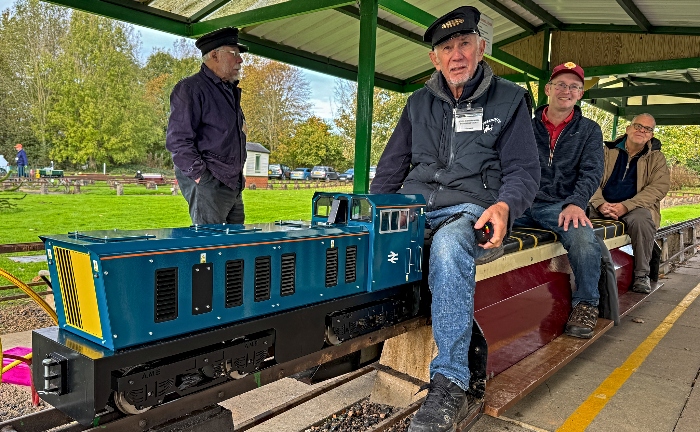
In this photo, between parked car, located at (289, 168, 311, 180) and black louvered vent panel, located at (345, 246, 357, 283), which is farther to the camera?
parked car, located at (289, 168, 311, 180)

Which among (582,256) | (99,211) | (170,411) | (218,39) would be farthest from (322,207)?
(99,211)

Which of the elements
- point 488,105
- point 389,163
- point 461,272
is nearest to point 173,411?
point 461,272

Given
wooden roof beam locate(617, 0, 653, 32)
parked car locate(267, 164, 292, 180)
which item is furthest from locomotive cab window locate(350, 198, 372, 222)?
wooden roof beam locate(617, 0, 653, 32)

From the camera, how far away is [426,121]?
10.6 ft

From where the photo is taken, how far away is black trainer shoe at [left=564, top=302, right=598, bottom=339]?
4.08 m

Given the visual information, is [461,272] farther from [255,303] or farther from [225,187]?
[225,187]

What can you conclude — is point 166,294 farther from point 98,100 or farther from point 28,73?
point 28,73

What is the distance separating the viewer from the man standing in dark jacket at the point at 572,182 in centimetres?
425

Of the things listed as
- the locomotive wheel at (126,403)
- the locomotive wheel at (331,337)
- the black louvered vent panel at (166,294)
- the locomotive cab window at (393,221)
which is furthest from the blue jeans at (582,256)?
the locomotive wheel at (126,403)

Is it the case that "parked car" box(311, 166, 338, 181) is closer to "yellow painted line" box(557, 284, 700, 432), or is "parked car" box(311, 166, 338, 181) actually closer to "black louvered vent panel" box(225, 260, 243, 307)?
"yellow painted line" box(557, 284, 700, 432)

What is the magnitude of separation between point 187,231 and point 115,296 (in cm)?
56

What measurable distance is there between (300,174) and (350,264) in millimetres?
5846

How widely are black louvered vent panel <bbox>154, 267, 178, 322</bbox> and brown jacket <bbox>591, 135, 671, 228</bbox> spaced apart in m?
5.75

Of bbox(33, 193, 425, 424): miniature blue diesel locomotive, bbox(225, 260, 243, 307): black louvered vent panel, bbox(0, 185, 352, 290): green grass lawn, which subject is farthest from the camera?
bbox(0, 185, 352, 290): green grass lawn
